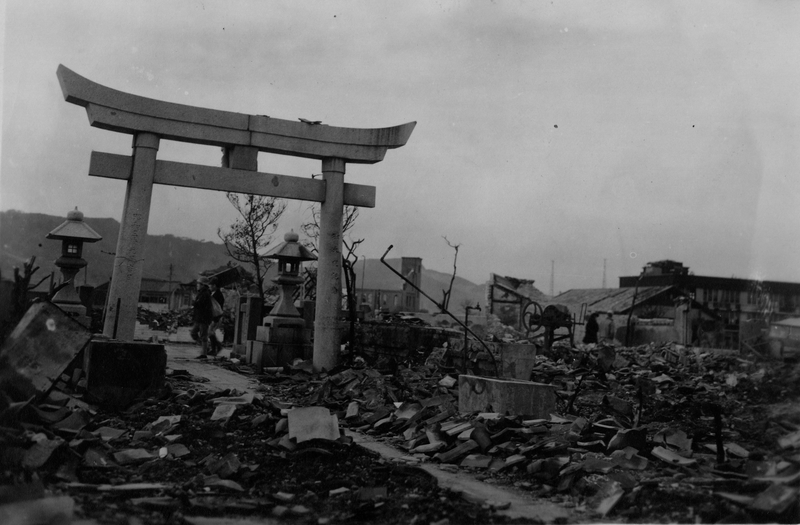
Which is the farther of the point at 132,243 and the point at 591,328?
the point at 591,328

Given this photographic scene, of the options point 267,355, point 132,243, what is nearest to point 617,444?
point 132,243

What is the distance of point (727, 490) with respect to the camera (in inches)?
184

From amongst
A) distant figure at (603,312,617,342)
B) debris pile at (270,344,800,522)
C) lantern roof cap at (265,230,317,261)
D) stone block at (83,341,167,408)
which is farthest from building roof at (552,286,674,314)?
stone block at (83,341,167,408)

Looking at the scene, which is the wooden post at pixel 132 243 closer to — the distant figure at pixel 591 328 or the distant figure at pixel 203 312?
the distant figure at pixel 203 312

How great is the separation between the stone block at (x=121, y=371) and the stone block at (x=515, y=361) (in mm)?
5497

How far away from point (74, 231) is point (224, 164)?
3140 millimetres

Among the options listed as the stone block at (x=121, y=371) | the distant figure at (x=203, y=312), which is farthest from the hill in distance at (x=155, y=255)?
the stone block at (x=121, y=371)

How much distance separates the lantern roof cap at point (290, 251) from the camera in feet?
46.3

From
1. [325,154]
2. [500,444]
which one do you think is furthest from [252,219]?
[500,444]

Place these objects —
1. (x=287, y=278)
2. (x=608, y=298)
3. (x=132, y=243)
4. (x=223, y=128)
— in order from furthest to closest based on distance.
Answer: (x=608, y=298) → (x=287, y=278) → (x=223, y=128) → (x=132, y=243)

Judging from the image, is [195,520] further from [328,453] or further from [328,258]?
[328,258]

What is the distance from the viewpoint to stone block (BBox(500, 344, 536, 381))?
424 inches

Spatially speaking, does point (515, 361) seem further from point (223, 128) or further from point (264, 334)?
point (223, 128)

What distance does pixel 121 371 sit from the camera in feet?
25.2
